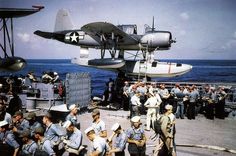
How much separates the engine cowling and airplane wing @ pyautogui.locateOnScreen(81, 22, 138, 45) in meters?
0.55

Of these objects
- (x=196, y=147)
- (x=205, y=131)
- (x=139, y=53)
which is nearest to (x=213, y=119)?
(x=205, y=131)

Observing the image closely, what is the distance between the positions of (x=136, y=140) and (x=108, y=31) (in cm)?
1025

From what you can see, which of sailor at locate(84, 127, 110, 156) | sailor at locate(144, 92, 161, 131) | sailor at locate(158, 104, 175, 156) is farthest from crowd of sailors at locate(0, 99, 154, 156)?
sailor at locate(144, 92, 161, 131)

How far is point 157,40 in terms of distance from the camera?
1483 cm

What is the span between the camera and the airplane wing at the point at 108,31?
13780mm

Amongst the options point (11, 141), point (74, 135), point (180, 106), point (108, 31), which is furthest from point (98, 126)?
point (108, 31)

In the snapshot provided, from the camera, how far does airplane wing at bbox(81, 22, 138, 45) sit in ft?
45.2

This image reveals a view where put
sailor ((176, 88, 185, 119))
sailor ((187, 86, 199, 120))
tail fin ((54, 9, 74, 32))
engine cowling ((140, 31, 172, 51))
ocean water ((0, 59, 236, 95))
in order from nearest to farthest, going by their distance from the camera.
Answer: sailor ((187, 86, 199, 120)) < sailor ((176, 88, 185, 119)) < engine cowling ((140, 31, 172, 51)) < tail fin ((54, 9, 74, 32)) < ocean water ((0, 59, 236, 95))

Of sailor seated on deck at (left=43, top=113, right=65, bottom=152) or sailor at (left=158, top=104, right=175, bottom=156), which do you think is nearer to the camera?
sailor seated on deck at (left=43, top=113, right=65, bottom=152)

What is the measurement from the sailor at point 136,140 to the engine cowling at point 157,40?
1048 cm

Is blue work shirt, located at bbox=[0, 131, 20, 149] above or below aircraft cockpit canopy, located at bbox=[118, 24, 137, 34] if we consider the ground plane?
below

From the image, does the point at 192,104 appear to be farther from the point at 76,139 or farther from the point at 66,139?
the point at 76,139

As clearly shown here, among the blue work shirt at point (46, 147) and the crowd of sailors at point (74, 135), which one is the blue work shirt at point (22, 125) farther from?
the blue work shirt at point (46, 147)

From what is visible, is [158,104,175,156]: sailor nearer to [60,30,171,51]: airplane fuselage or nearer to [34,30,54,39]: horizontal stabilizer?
[60,30,171,51]: airplane fuselage
